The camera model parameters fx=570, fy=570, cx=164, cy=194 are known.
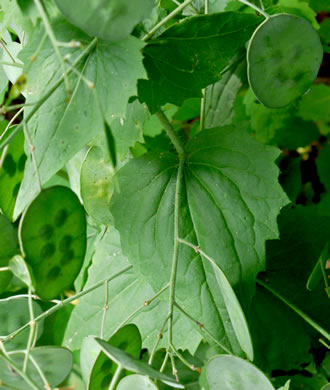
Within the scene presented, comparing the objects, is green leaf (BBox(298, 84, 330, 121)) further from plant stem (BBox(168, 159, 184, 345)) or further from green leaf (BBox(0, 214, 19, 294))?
green leaf (BBox(0, 214, 19, 294))

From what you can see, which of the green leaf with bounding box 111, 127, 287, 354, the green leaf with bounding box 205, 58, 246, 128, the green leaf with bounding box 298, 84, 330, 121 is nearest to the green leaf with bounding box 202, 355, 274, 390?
the green leaf with bounding box 111, 127, 287, 354

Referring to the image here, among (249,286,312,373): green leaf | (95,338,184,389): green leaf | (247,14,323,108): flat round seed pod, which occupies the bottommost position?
(249,286,312,373): green leaf

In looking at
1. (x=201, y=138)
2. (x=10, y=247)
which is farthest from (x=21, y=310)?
(x=201, y=138)

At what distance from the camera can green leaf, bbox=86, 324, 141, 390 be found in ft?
1.96

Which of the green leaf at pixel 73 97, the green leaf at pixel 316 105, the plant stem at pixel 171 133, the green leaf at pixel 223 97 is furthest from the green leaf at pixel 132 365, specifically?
the green leaf at pixel 316 105

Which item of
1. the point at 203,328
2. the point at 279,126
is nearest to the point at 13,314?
the point at 203,328

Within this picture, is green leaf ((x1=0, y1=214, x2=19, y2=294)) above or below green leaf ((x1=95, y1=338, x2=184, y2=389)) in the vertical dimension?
above

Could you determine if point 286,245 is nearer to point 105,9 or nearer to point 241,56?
point 241,56

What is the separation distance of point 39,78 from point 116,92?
0.36ft

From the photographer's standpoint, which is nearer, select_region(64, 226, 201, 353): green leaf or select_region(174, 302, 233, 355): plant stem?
select_region(174, 302, 233, 355): plant stem

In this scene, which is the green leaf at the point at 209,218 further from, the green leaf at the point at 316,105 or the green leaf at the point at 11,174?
the green leaf at the point at 316,105

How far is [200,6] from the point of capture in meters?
0.89

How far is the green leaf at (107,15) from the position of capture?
50 centimetres

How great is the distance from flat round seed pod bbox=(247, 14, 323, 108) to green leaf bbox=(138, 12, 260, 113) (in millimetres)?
81
